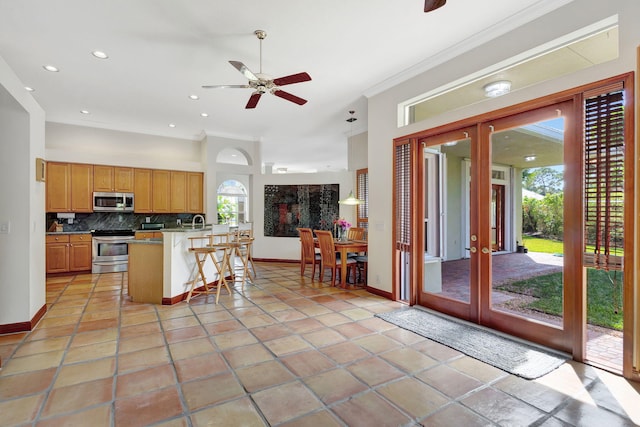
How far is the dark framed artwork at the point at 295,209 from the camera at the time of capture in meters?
7.58

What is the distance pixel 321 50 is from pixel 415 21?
111cm

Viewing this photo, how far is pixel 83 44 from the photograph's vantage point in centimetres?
346

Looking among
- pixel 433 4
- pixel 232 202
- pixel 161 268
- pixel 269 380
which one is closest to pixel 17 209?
pixel 161 268

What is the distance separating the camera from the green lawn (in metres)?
2.45

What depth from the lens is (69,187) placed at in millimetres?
6156

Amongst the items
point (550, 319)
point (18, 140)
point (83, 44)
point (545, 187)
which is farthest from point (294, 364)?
point (83, 44)

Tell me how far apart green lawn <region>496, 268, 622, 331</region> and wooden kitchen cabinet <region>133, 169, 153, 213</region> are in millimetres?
7080

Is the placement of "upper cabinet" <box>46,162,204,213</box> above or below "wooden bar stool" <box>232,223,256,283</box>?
above

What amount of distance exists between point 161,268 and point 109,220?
3.57 metres

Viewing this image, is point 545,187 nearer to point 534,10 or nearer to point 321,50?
point 534,10

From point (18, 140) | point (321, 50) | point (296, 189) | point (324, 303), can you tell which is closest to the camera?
point (18, 140)

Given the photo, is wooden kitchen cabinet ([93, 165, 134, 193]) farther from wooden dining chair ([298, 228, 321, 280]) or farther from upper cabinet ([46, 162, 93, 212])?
wooden dining chair ([298, 228, 321, 280])

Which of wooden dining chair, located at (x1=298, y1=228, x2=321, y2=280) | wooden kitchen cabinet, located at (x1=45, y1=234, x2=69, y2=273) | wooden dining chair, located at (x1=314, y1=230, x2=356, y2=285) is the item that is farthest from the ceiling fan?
wooden kitchen cabinet, located at (x1=45, y1=234, x2=69, y2=273)

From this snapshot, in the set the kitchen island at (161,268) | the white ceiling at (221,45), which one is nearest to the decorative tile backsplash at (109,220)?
the white ceiling at (221,45)
